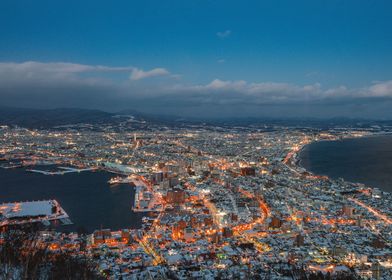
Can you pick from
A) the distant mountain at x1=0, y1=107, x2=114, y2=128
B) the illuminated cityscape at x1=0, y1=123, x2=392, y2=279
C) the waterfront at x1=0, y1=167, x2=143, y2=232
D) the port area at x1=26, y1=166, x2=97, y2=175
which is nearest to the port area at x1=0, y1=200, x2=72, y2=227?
the illuminated cityscape at x1=0, y1=123, x2=392, y2=279

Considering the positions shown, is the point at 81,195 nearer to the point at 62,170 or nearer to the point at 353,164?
the point at 62,170

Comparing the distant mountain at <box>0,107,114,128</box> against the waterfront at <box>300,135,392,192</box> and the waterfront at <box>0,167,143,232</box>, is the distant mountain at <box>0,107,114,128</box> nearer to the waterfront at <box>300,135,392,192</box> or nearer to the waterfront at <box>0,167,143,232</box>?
the waterfront at <box>0,167,143,232</box>

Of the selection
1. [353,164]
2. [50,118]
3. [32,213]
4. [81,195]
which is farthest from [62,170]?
[50,118]

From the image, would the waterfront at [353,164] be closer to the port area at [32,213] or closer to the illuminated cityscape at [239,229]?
the illuminated cityscape at [239,229]

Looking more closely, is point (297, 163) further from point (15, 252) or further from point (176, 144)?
point (15, 252)

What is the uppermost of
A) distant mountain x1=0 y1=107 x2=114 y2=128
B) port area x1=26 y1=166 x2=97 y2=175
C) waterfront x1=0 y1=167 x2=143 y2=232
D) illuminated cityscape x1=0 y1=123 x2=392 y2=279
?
distant mountain x1=0 y1=107 x2=114 y2=128

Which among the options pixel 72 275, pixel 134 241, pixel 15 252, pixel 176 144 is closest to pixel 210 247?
pixel 134 241
